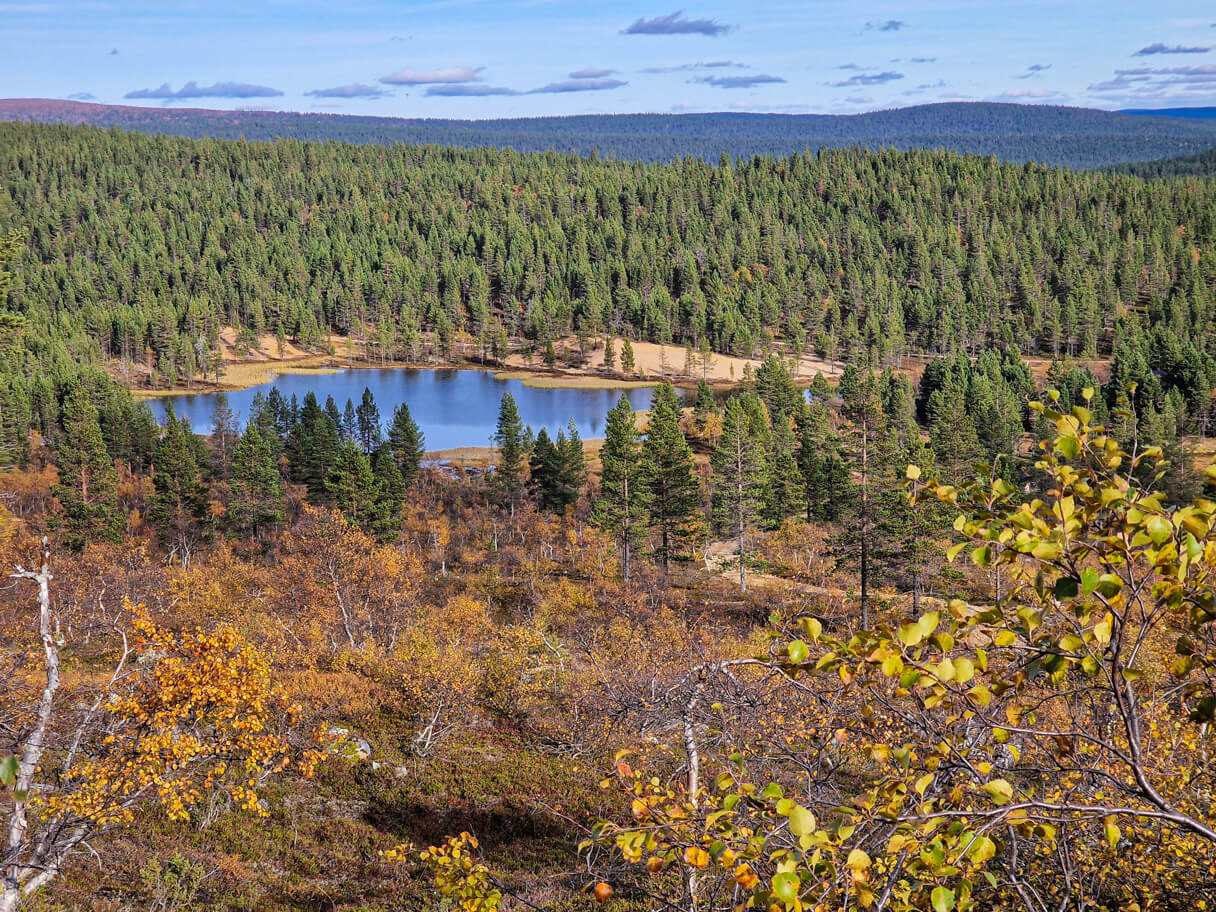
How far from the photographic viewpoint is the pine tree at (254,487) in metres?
61.3

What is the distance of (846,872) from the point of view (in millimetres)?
3094

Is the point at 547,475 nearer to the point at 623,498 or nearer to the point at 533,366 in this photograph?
the point at 623,498

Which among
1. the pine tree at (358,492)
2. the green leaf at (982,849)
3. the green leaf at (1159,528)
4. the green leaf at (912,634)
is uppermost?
the green leaf at (1159,528)

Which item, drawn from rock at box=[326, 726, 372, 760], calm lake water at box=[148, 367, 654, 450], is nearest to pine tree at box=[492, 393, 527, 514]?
calm lake water at box=[148, 367, 654, 450]

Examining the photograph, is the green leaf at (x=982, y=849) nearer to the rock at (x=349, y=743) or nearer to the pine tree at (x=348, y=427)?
the rock at (x=349, y=743)

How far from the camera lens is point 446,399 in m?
128

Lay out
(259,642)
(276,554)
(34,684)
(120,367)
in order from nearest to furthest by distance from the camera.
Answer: (34,684)
(259,642)
(276,554)
(120,367)

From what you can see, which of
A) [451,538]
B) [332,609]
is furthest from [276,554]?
[332,609]

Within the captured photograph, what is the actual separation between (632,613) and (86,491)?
39897 millimetres

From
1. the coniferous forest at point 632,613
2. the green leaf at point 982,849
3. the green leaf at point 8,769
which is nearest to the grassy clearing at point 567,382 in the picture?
the coniferous forest at point 632,613

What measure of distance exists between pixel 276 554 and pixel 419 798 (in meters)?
38.3

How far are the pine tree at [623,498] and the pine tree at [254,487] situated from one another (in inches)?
907

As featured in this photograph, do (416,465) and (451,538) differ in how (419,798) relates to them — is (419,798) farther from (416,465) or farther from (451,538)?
(416,465)

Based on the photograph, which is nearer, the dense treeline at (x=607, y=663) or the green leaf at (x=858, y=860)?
the green leaf at (x=858, y=860)
